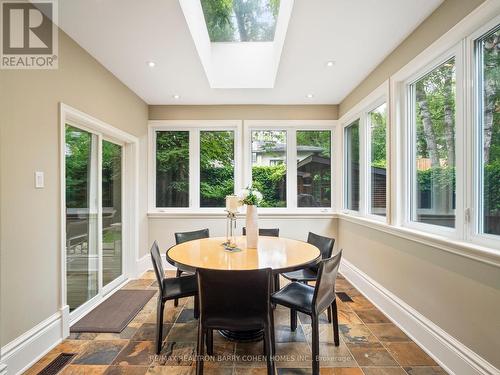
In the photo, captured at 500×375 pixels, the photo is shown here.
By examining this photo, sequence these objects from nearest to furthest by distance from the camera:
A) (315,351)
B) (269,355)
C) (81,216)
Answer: (269,355) → (315,351) → (81,216)

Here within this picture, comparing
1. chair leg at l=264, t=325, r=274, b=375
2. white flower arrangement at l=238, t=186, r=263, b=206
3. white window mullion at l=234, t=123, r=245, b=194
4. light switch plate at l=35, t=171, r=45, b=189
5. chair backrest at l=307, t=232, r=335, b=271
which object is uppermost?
white window mullion at l=234, t=123, r=245, b=194

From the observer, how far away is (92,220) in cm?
289

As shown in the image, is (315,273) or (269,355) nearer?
(269,355)

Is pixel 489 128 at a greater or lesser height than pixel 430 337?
greater

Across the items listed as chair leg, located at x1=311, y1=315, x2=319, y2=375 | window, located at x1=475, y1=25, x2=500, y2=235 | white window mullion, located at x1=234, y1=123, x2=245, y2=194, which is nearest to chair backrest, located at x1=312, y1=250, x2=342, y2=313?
chair leg, located at x1=311, y1=315, x2=319, y2=375

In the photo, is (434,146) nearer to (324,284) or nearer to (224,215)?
(324,284)

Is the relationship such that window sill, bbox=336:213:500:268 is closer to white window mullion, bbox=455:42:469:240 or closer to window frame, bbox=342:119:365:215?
white window mullion, bbox=455:42:469:240

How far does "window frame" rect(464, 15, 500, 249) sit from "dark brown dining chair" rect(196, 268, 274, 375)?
1428 millimetres

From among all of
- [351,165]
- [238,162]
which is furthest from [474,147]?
[238,162]

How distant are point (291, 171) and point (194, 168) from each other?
1582 mm

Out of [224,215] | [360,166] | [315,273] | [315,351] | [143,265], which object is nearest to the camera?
[315,351]

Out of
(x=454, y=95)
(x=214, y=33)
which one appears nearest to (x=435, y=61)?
(x=454, y=95)

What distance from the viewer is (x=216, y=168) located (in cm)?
423

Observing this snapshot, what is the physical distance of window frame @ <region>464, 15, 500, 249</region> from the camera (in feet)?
5.65
